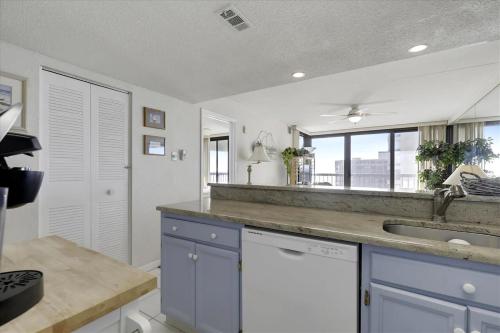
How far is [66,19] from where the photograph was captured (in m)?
1.47

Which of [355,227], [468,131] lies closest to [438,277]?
[355,227]

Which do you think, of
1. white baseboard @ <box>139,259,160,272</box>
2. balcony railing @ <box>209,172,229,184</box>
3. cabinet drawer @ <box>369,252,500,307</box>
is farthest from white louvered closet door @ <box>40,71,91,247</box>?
balcony railing @ <box>209,172,229,184</box>

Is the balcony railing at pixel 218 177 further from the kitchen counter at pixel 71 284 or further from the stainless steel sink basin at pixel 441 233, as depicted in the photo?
the kitchen counter at pixel 71 284

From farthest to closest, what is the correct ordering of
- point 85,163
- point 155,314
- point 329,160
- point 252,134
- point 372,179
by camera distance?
1. point 329,160
2. point 372,179
3. point 252,134
4. point 85,163
5. point 155,314

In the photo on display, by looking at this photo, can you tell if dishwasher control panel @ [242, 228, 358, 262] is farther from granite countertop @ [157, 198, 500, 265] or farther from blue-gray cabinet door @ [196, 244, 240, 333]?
blue-gray cabinet door @ [196, 244, 240, 333]

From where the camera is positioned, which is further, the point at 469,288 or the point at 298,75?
the point at 298,75

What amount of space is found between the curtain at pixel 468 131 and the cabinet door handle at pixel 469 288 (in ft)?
19.0

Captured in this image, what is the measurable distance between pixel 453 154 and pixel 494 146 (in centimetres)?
107

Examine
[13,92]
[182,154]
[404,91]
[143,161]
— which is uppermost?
[404,91]

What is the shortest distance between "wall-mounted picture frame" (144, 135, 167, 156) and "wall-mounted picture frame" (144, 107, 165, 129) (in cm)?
14

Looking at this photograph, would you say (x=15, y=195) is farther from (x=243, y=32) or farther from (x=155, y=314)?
(x=155, y=314)

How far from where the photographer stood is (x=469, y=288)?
86cm

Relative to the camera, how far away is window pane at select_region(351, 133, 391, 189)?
623cm

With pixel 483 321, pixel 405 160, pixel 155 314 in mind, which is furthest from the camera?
pixel 405 160
